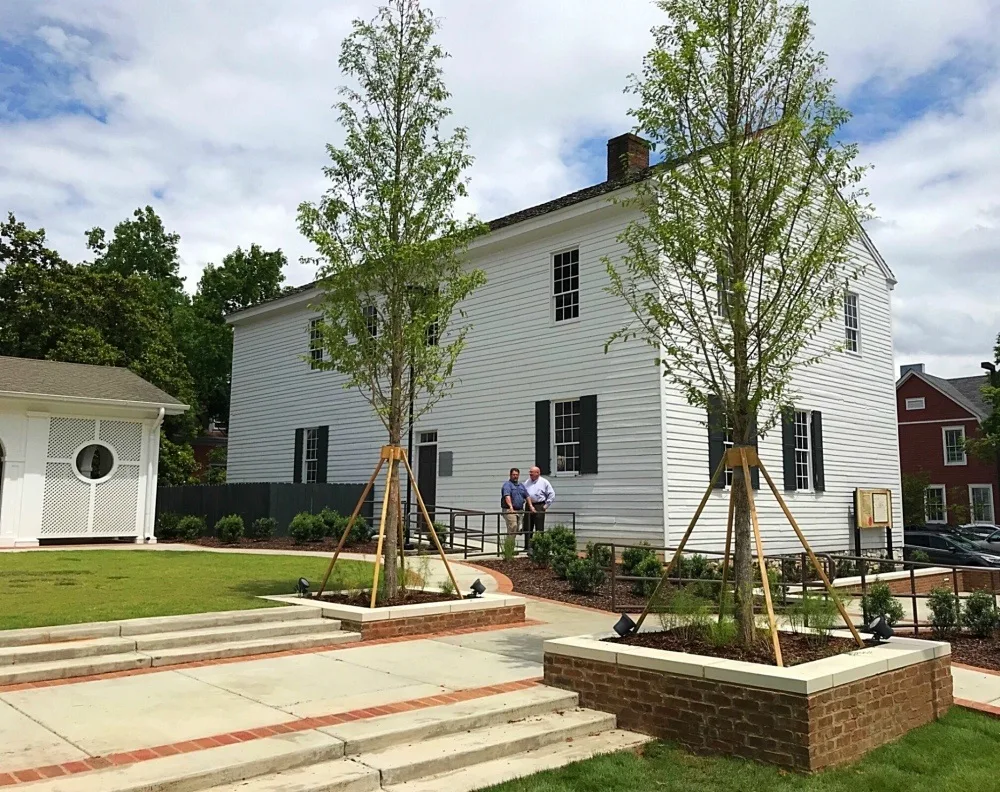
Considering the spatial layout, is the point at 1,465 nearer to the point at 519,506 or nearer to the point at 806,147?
the point at 519,506

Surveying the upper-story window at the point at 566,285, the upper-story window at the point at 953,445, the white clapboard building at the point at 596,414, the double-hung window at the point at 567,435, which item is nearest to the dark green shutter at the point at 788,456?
the white clapboard building at the point at 596,414

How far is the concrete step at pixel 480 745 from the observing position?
4.77 meters

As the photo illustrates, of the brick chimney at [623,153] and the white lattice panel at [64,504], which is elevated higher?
the brick chimney at [623,153]

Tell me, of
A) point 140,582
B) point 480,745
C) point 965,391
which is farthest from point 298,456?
point 965,391

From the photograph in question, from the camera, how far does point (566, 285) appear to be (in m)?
17.7

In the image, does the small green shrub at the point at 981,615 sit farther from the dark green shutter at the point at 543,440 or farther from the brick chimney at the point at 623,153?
the brick chimney at the point at 623,153

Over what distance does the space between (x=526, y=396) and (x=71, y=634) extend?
38.7 ft

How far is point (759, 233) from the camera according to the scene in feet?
22.2

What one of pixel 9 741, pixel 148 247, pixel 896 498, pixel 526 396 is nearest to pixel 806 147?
pixel 9 741

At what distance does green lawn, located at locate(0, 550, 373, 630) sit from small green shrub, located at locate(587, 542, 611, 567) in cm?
322

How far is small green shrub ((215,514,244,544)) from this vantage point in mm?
18344

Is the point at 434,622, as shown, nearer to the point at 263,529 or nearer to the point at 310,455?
the point at 263,529

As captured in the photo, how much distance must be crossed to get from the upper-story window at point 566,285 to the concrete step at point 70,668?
11.9 meters

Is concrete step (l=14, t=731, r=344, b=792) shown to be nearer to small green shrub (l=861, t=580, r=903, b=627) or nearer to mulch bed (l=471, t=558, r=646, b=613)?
mulch bed (l=471, t=558, r=646, b=613)
